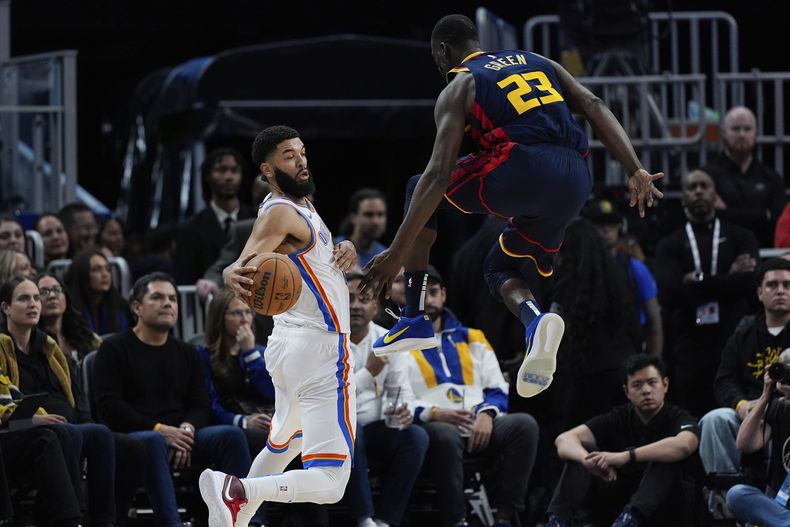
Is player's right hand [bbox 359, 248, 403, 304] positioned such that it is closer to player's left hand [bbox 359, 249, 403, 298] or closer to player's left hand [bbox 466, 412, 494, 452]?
player's left hand [bbox 359, 249, 403, 298]

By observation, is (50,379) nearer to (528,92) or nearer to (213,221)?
(213,221)

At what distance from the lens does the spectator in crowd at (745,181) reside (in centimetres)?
1144

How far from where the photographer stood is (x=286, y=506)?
929 centimetres

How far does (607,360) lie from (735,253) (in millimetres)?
1357

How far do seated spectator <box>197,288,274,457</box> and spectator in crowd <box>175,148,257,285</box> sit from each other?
1.42m

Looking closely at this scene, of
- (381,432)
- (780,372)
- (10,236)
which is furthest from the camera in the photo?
(10,236)

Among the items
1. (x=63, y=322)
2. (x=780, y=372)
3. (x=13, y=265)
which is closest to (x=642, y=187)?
(x=780, y=372)

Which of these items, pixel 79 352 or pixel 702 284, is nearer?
pixel 79 352

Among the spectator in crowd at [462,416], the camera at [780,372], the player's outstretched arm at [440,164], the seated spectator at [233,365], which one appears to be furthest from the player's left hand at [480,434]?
the player's outstretched arm at [440,164]

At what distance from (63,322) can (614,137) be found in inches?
167

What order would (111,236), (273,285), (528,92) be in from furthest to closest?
(111,236) < (273,285) < (528,92)

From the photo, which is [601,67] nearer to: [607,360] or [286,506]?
[607,360]

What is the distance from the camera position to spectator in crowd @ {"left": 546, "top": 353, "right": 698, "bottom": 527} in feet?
30.5

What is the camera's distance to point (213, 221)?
36.6 feet
